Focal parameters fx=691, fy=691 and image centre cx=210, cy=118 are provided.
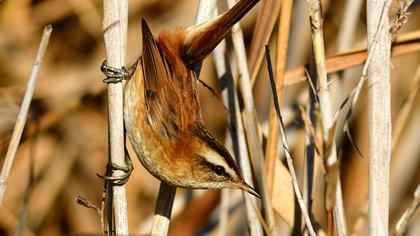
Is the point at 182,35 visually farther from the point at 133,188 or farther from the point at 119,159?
the point at 133,188

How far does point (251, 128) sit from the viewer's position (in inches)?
102

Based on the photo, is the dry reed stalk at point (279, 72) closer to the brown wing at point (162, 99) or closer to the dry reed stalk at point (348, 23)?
the brown wing at point (162, 99)

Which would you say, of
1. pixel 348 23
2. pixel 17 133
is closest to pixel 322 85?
pixel 348 23

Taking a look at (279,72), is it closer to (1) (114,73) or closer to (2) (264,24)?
(2) (264,24)

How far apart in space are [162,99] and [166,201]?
42 centimetres

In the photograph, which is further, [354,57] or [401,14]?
[354,57]

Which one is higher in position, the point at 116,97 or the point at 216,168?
the point at 116,97

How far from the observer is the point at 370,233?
2.16 meters

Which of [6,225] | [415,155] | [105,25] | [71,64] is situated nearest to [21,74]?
[71,64]

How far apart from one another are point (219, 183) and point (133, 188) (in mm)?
1977

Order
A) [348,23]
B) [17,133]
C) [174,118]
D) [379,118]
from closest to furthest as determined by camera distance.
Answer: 1. [379,118]
2. [17,133]
3. [174,118]
4. [348,23]

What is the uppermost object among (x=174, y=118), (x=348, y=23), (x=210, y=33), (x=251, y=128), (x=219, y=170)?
(x=348, y=23)

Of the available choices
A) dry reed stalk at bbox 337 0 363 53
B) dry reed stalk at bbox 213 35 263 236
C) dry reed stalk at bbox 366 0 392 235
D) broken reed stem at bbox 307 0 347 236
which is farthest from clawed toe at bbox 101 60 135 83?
dry reed stalk at bbox 337 0 363 53

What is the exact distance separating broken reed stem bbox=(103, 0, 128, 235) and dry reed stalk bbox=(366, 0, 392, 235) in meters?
0.80
